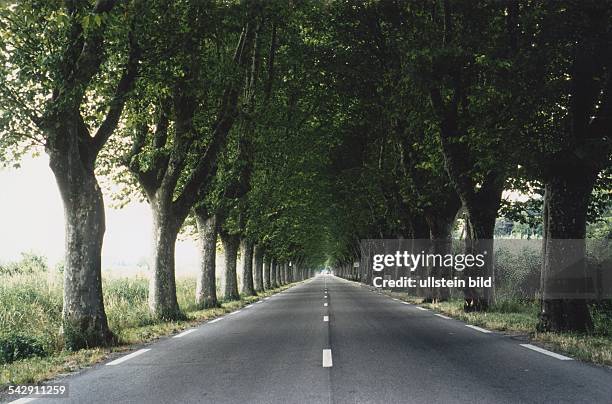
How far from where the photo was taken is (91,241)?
1045 centimetres

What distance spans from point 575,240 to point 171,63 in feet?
29.2

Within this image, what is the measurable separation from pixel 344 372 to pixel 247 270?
27189mm

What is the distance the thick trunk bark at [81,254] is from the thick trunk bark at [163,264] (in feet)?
17.3

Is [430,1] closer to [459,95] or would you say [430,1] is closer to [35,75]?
[459,95]

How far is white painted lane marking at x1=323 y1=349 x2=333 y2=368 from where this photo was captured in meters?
7.59

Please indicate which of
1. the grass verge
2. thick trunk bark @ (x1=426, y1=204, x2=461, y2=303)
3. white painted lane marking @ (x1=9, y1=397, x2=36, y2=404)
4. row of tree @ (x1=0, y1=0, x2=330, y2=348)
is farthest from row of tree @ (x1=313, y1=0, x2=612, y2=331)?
white painted lane marking @ (x1=9, y1=397, x2=36, y2=404)

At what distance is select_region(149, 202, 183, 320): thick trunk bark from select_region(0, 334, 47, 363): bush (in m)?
6.14

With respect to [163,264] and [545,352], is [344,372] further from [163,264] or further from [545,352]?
[163,264]

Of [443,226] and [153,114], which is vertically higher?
[153,114]

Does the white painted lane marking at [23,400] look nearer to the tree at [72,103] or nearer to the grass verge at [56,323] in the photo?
the grass verge at [56,323]

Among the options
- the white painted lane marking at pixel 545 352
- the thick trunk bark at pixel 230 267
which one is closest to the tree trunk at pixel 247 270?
the thick trunk bark at pixel 230 267

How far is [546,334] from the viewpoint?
1036cm

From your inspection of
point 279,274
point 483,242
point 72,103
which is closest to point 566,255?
point 483,242

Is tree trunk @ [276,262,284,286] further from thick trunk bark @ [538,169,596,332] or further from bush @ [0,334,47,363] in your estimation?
bush @ [0,334,47,363]
